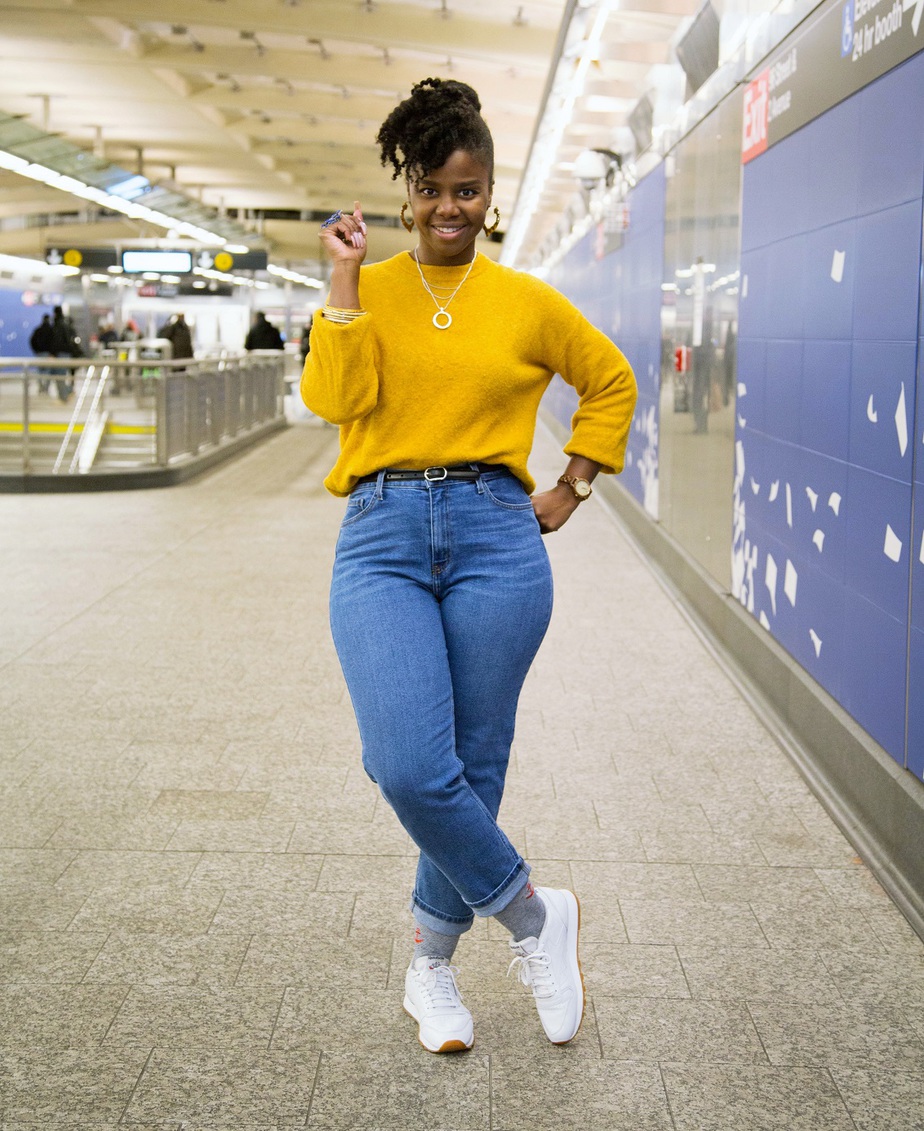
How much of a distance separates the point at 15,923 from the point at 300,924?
0.57 meters

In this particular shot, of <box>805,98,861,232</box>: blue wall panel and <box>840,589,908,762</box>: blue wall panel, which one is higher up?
<box>805,98,861,232</box>: blue wall panel

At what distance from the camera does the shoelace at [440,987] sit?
2.31 meters

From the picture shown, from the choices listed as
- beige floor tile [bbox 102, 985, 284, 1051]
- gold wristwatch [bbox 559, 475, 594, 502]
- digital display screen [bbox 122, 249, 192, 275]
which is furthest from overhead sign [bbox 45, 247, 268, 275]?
gold wristwatch [bbox 559, 475, 594, 502]

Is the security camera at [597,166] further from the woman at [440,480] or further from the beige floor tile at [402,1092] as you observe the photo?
the beige floor tile at [402,1092]

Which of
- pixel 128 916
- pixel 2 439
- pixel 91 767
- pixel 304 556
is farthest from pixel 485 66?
→ pixel 128 916

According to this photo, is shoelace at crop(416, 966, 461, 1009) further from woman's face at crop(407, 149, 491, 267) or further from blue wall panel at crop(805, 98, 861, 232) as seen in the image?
blue wall panel at crop(805, 98, 861, 232)

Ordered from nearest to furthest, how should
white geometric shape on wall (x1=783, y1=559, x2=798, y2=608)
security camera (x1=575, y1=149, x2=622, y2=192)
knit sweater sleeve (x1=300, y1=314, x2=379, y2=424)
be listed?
knit sweater sleeve (x1=300, y1=314, x2=379, y2=424) < white geometric shape on wall (x1=783, y1=559, x2=798, y2=608) < security camera (x1=575, y1=149, x2=622, y2=192)

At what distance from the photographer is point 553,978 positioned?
2.30 meters

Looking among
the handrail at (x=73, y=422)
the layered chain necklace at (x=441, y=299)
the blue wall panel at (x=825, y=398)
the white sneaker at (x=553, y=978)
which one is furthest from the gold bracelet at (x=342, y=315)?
the handrail at (x=73, y=422)

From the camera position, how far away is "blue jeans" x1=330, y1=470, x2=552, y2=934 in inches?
79.4

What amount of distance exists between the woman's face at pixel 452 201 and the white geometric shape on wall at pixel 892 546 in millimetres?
1527

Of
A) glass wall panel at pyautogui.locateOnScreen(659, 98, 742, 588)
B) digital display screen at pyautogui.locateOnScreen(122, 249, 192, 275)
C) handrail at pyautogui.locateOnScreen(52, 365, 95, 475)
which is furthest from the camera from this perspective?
digital display screen at pyautogui.locateOnScreen(122, 249, 192, 275)

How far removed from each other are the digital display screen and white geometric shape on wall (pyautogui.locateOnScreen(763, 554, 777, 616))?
68.1 ft

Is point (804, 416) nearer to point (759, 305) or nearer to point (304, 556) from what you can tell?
point (759, 305)
